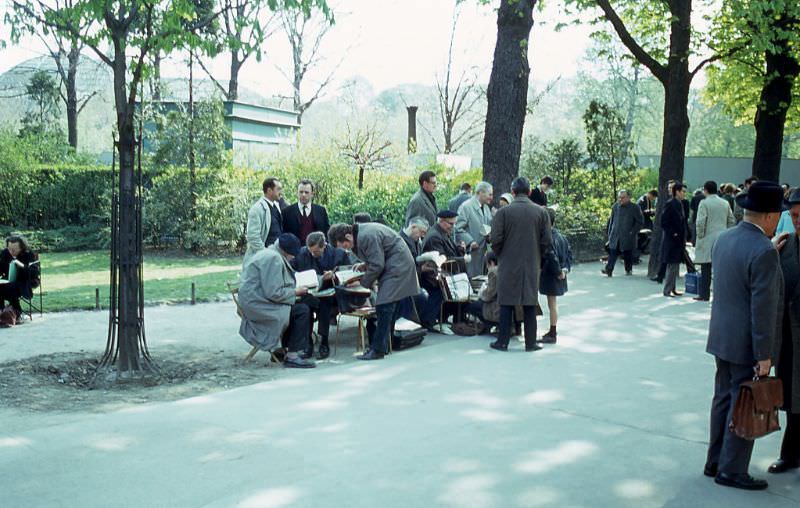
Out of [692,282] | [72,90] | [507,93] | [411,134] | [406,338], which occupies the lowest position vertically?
[406,338]

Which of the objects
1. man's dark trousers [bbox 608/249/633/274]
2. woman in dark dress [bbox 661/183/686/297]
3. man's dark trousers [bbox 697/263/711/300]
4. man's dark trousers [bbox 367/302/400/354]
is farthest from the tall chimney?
man's dark trousers [bbox 367/302/400/354]

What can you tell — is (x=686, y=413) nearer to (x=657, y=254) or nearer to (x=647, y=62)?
(x=657, y=254)

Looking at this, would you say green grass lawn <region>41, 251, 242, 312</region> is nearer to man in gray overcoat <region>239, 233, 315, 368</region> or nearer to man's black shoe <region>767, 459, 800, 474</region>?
man in gray overcoat <region>239, 233, 315, 368</region>

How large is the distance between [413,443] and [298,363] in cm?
337

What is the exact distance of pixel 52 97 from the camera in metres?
41.9

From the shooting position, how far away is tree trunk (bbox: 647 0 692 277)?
17.5 meters

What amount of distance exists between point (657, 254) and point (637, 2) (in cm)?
725

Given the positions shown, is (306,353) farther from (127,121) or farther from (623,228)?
(623,228)

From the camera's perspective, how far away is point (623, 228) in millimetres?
17484

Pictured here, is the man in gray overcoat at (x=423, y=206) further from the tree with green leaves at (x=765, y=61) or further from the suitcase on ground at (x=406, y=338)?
the tree with green leaves at (x=765, y=61)

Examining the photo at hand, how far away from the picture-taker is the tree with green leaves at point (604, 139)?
2250cm

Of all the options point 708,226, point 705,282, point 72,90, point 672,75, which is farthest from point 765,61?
point 72,90

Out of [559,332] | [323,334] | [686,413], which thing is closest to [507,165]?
[559,332]

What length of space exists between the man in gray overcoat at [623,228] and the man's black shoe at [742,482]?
12170 millimetres
